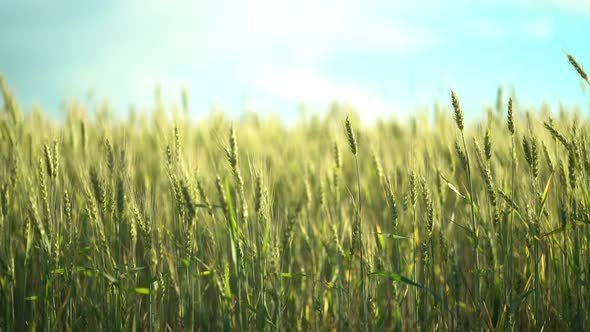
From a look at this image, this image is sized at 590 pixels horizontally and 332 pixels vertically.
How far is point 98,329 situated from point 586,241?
5.43ft

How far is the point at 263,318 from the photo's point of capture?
59.3 inches

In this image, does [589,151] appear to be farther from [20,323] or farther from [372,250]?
[20,323]

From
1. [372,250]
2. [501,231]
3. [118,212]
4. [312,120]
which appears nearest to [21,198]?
[118,212]

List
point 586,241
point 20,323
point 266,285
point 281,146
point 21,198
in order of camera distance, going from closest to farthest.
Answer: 1. point 266,285
2. point 586,241
3. point 20,323
4. point 21,198
5. point 281,146

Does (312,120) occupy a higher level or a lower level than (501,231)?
higher

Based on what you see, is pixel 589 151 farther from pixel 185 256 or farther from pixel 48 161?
pixel 48 161

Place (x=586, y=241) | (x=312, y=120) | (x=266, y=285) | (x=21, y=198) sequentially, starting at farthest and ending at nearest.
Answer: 1. (x=312, y=120)
2. (x=21, y=198)
3. (x=586, y=241)
4. (x=266, y=285)

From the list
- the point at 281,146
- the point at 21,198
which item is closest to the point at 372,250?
the point at 21,198

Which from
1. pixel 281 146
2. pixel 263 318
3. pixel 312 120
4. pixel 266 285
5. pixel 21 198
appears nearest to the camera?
pixel 263 318

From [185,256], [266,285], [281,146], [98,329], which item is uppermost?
[281,146]

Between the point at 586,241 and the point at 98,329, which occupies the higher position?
the point at 586,241

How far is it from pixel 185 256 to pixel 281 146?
2431mm

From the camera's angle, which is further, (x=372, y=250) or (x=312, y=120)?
(x=312, y=120)

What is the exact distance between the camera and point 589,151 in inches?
66.2
